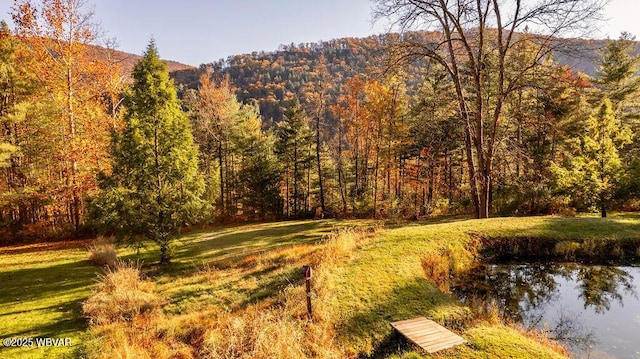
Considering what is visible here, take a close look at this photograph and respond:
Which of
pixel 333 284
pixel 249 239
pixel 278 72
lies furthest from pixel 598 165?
pixel 278 72

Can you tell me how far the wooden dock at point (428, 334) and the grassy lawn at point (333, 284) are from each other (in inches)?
7.4

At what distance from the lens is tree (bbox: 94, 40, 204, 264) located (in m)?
10.9

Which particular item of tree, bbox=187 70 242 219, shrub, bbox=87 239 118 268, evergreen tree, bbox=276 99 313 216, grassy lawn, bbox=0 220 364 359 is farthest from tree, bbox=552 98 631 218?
tree, bbox=187 70 242 219

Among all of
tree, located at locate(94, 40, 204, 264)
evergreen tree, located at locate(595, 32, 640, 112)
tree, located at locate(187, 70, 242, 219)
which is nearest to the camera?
tree, located at locate(94, 40, 204, 264)

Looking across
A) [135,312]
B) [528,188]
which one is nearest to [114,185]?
[135,312]

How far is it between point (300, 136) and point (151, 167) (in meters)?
19.2

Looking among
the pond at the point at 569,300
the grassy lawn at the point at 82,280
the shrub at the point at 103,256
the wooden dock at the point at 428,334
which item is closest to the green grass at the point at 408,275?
the wooden dock at the point at 428,334

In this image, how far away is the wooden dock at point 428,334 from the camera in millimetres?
5711

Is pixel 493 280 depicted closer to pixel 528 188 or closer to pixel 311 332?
pixel 311 332

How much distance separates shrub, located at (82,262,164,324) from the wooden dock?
613 cm

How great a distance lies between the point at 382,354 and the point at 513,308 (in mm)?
4315

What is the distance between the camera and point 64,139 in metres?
18.2

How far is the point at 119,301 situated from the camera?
8117mm

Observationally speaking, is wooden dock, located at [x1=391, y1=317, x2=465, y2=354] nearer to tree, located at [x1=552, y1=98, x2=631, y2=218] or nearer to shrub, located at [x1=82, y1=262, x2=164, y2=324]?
shrub, located at [x1=82, y1=262, x2=164, y2=324]
